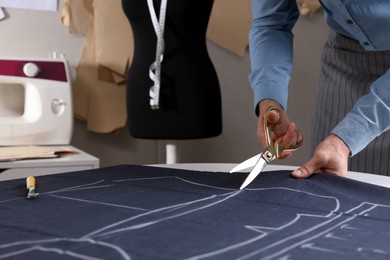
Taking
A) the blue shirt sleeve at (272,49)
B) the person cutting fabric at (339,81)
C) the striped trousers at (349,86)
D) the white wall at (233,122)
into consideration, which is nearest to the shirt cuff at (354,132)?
the person cutting fabric at (339,81)

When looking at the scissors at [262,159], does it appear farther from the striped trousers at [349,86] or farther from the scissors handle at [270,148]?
the striped trousers at [349,86]

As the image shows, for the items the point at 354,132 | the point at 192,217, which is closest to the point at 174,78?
the point at 354,132

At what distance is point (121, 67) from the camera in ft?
8.18

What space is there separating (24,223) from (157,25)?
1.38 m

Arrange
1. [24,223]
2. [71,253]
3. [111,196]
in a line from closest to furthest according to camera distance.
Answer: [71,253]
[24,223]
[111,196]

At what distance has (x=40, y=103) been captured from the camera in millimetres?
2037

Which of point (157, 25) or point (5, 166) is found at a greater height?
point (157, 25)

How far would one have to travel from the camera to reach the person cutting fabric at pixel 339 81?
120 cm

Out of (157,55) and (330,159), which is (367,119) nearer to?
(330,159)

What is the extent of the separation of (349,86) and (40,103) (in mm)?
1001

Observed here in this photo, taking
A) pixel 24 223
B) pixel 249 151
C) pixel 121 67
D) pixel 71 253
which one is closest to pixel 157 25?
pixel 121 67

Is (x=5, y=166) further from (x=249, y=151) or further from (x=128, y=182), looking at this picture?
(x=249, y=151)

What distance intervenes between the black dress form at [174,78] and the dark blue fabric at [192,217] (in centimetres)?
97

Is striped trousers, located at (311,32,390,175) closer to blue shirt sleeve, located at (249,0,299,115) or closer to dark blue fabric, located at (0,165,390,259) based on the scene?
blue shirt sleeve, located at (249,0,299,115)
